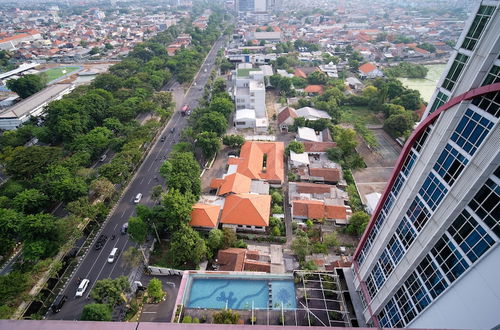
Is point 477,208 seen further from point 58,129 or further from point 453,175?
point 58,129

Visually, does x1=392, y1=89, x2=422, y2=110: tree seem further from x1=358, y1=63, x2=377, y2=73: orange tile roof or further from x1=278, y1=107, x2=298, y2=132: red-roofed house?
x1=358, y1=63, x2=377, y2=73: orange tile roof

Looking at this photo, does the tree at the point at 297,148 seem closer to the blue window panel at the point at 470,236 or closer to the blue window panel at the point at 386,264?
the blue window panel at the point at 386,264

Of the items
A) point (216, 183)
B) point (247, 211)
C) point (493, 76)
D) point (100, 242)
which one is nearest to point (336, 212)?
point (247, 211)

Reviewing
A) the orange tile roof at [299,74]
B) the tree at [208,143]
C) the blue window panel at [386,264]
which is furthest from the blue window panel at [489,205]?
the orange tile roof at [299,74]

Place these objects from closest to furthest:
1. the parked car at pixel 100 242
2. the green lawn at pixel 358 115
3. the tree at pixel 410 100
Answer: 1. the parked car at pixel 100 242
2. the tree at pixel 410 100
3. the green lawn at pixel 358 115

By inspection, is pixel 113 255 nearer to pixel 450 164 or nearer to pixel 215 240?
pixel 215 240

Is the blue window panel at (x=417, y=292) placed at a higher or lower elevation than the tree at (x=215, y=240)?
higher
